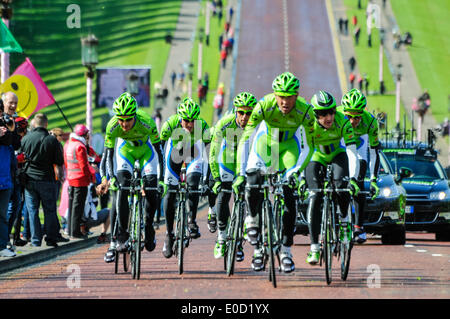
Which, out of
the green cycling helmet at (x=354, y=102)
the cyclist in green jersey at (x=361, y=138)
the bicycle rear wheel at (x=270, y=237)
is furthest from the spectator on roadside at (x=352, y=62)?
the bicycle rear wheel at (x=270, y=237)

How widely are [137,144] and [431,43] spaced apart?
239 ft

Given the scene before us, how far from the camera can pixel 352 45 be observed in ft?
268

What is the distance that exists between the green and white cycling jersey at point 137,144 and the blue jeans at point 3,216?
6.14 feet

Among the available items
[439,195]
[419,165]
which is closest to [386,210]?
[439,195]

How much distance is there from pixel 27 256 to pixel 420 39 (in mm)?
72500

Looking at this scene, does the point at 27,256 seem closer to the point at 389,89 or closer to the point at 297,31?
the point at 389,89

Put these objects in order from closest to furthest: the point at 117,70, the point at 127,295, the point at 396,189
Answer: the point at 127,295
the point at 396,189
the point at 117,70

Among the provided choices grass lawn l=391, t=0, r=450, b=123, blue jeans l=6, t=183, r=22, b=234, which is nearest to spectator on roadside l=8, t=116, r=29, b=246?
blue jeans l=6, t=183, r=22, b=234

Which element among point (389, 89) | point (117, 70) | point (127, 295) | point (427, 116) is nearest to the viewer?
point (127, 295)

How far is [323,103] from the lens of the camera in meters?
12.1

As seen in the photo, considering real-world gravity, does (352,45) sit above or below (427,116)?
above

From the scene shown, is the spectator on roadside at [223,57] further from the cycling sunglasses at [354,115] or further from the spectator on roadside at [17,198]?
the cycling sunglasses at [354,115]

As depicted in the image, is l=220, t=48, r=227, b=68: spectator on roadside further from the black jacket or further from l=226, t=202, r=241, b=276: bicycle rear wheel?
l=226, t=202, r=241, b=276: bicycle rear wheel
